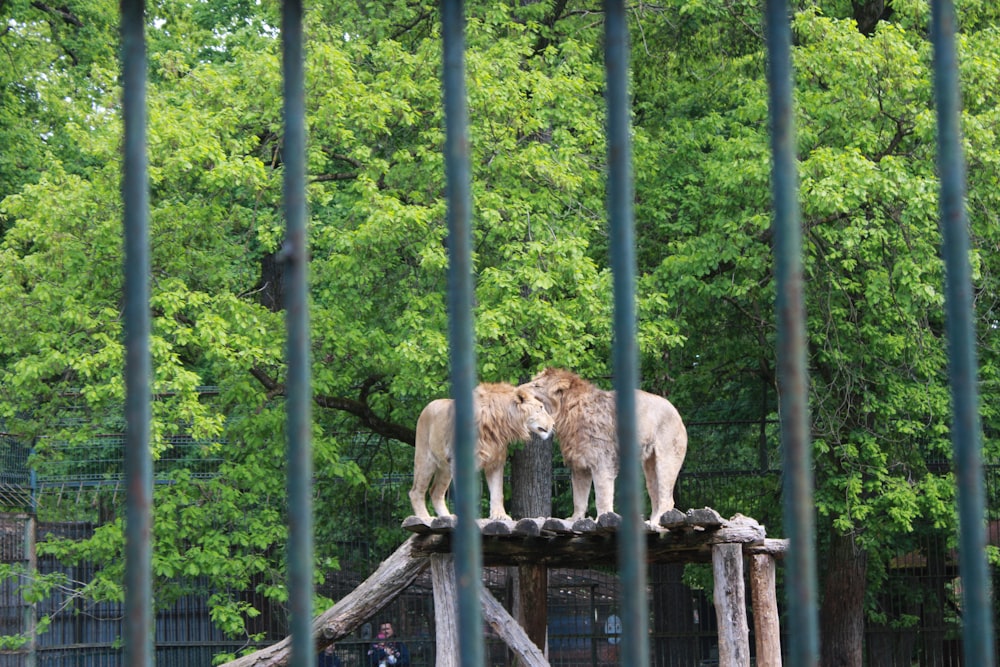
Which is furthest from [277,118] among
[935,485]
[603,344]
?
[935,485]

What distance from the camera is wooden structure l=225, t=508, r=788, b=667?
28.2 feet

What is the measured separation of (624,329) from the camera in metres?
1.53

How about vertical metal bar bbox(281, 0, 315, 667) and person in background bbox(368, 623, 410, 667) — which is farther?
person in background bbox(368, 623, 410, 667)

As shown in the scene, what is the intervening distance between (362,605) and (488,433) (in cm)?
156

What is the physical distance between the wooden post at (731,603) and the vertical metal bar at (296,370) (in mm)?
7829

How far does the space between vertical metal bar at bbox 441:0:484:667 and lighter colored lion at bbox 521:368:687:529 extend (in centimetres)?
761

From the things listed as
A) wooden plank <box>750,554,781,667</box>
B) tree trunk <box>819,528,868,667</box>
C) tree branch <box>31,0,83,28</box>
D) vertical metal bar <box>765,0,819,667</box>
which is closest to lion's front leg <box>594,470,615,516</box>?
wooden plank <box>750,554,781,667</box>

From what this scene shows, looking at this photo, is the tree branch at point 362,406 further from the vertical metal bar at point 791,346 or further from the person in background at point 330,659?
the vertical metal bar at point 791,346

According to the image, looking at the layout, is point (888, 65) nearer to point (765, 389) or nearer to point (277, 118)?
point (765, 389)

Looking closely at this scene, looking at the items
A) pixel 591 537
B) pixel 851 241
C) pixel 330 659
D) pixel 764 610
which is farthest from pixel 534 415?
pixel 330 659

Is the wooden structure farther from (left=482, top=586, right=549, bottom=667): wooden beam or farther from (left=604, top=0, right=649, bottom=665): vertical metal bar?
(left=604, top=0, right=649, bottom=665): vertical metal bar

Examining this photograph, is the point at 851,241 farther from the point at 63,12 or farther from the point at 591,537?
the point at 63,12

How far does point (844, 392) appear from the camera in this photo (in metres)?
13.5

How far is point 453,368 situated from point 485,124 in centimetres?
1138
